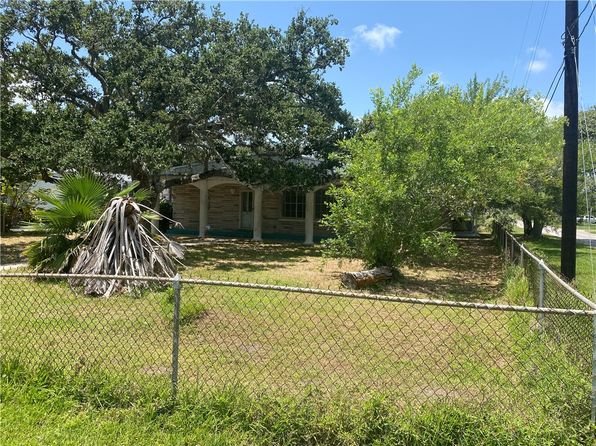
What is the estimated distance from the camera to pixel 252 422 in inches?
130

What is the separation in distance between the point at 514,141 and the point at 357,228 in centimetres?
378

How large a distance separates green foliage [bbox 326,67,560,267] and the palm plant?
→ 15.4 feet

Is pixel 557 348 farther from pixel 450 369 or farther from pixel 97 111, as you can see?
pixel 97 111

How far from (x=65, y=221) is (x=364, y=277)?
597 centimetres

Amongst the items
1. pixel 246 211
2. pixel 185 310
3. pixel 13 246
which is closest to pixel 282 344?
pixel 185 310

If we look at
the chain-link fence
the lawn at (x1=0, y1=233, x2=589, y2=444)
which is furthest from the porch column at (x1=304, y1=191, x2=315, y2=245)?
the chain-link fence

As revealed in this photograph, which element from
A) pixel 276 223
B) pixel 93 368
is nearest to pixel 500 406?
pixel 93 368

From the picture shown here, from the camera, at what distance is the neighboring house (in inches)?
809

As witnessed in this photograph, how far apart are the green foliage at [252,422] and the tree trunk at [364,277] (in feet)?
20.5

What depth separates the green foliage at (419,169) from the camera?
9.41 meters

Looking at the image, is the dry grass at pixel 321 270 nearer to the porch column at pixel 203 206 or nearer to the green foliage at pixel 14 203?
the porch column at pixel 203 206

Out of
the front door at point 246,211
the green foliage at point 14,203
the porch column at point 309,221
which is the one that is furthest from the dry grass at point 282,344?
the front door at point 246,211

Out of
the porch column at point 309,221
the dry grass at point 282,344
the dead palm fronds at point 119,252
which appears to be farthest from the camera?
the porch column at point 309,221

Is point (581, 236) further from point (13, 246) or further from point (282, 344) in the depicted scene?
point (13, 246)
